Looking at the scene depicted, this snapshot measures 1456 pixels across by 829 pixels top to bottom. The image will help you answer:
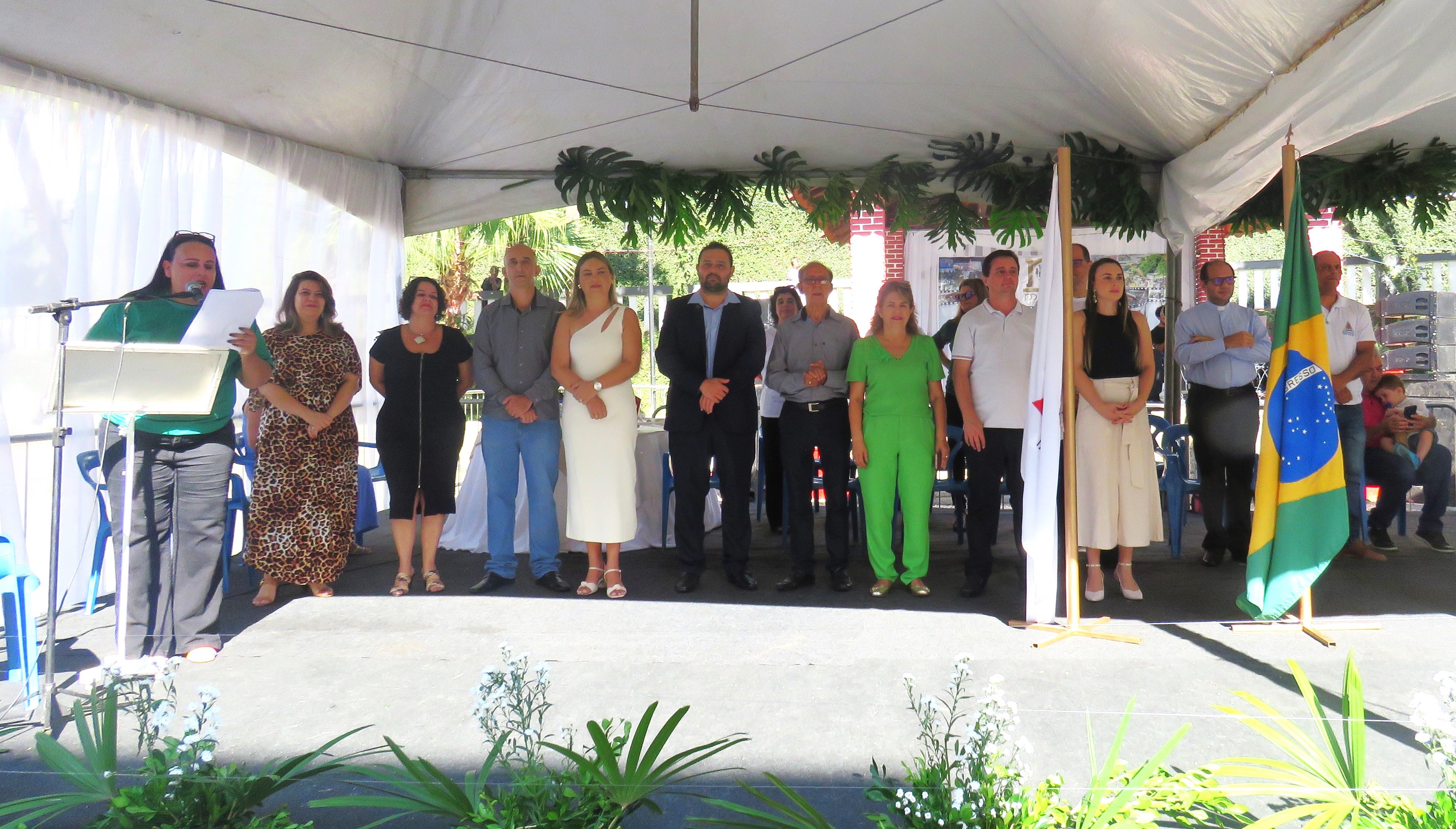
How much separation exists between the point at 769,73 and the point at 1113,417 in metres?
2.25

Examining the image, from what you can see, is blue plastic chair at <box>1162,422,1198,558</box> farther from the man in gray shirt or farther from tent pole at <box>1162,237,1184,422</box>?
the man in gray shirt

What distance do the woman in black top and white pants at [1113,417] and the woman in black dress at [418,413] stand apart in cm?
291

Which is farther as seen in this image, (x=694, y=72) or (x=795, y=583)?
(x=795, y=583)

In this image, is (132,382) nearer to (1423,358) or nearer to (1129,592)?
(1129,592)

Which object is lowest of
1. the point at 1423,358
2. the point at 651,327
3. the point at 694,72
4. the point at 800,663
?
the point at 800,663

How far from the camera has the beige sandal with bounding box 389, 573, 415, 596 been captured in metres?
5.08

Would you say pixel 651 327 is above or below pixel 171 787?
above

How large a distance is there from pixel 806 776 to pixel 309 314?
3339mm

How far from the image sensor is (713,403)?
4930 millimetres

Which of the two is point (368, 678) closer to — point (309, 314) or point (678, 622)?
point (678, 622)

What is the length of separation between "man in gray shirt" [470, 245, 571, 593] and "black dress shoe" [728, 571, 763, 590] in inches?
32.2

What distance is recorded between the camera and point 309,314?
4.82 meters

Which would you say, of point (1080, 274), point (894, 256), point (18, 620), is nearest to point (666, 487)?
point (1080, 274)

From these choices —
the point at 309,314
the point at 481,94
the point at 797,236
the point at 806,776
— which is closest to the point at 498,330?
the point at 309,314
